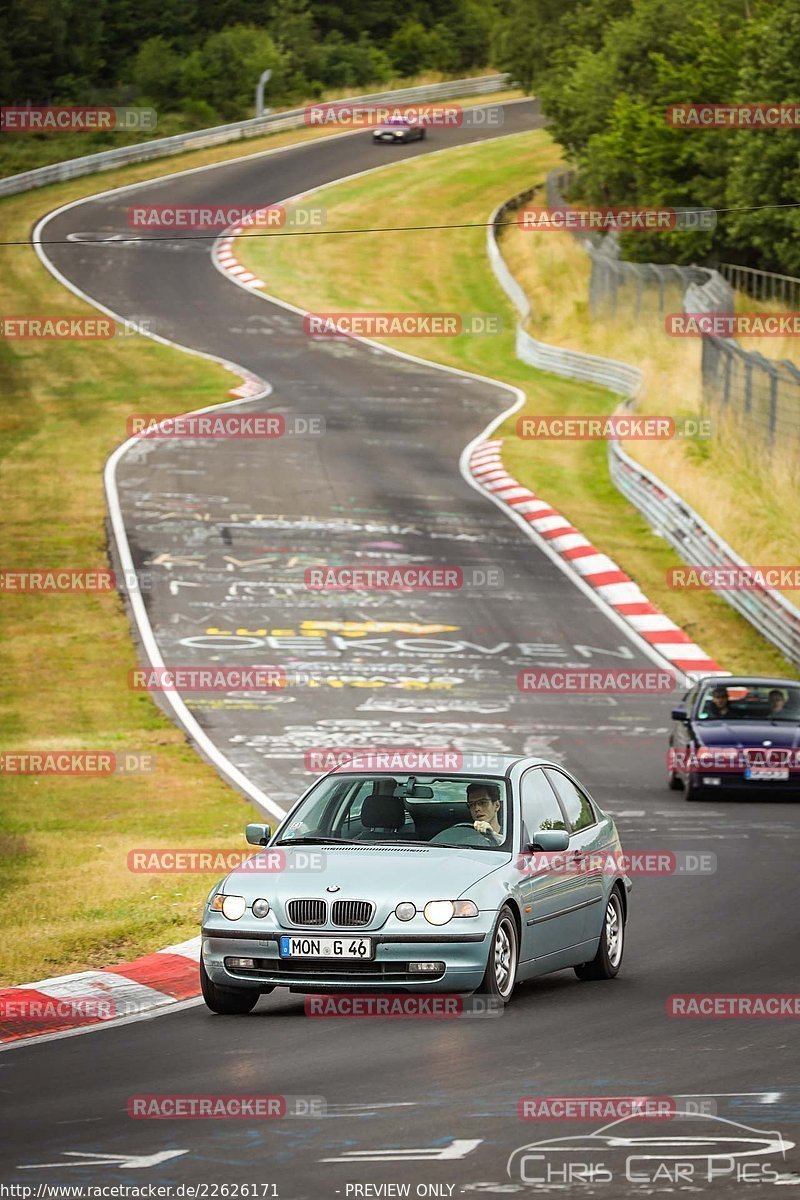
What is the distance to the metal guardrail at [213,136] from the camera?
75.6m

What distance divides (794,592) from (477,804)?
21.0m

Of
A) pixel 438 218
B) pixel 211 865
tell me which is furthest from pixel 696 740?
pixel 438 218

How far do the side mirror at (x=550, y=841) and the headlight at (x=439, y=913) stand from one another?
89 centimetres

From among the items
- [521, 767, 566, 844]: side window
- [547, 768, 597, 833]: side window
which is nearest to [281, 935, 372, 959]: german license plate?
[521, 767, 566, 844]: side window

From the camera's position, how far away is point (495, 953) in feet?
34.5

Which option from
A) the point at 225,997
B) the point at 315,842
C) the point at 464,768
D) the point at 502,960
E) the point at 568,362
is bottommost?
the point at 568,362

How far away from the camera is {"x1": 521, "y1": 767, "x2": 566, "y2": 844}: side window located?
11.6 m

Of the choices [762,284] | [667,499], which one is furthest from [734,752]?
[762,284]

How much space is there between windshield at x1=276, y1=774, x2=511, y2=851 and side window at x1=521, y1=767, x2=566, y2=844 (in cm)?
17

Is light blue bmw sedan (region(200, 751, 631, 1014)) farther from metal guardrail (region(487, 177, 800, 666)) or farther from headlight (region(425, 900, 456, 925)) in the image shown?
metal guardrail (region(487, 177, 800, 666))

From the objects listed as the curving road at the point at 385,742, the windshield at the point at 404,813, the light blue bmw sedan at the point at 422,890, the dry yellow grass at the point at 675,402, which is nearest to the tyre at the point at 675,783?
the curving road at the point at 385,742

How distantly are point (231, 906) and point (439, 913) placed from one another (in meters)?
1.13

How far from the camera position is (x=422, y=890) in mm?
10508

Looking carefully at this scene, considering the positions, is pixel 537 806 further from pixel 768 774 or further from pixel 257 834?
pixel 768 774
